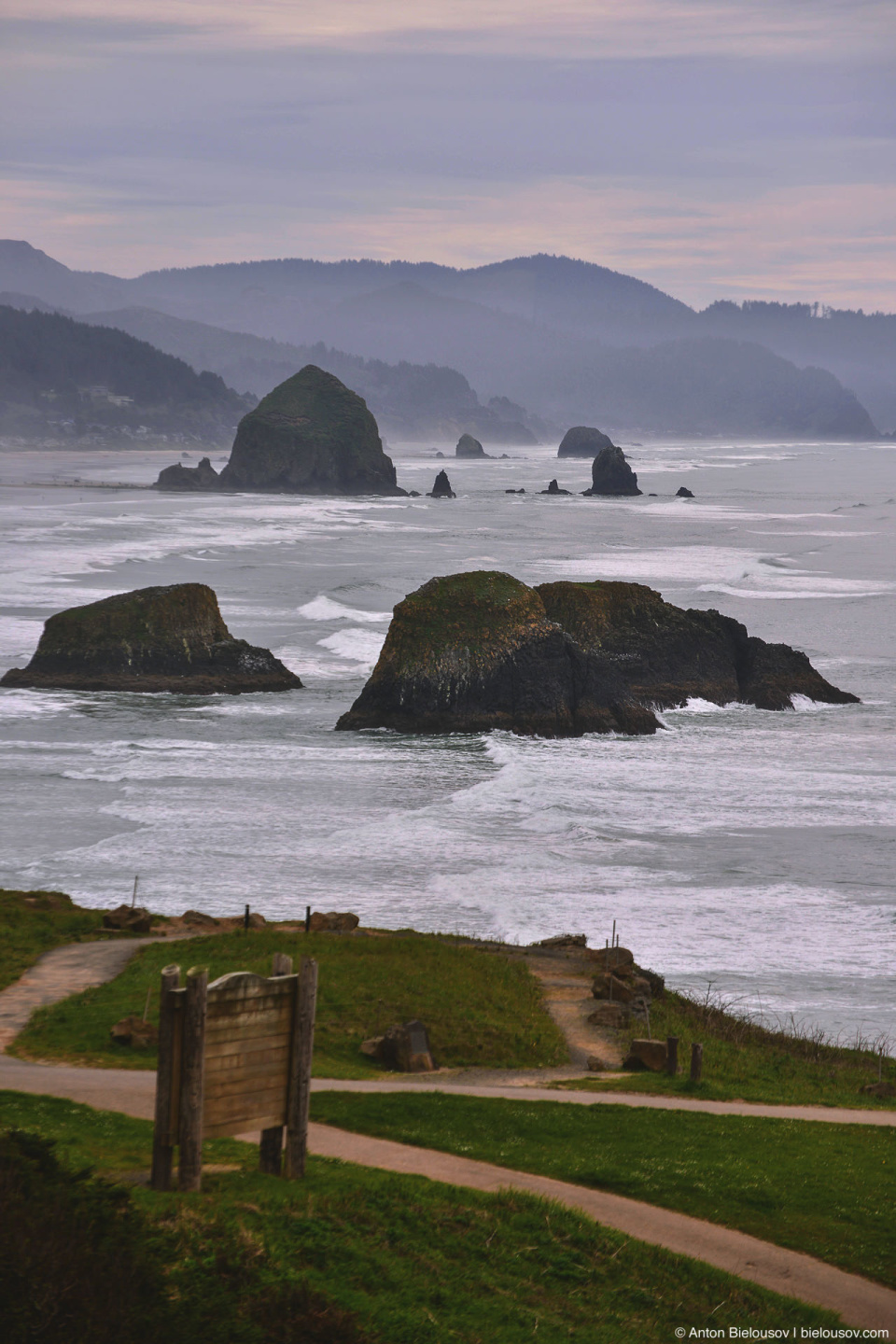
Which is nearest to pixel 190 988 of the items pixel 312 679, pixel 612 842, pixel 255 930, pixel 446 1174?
pixel 446 1174

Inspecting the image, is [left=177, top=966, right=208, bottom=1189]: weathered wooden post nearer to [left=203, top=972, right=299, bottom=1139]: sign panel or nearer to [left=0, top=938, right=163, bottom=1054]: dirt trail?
[left=203, top=972, right=299, bottom=1139]: sign panel

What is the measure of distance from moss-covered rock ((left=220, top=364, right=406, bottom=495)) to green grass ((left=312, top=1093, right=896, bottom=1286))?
5946 inches

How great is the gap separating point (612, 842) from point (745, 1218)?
18.7 m

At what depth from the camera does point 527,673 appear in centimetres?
4391

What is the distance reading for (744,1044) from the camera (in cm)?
2034

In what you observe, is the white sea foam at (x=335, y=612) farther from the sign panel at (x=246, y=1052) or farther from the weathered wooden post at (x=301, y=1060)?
the sign panel at (x=246, y=1052)

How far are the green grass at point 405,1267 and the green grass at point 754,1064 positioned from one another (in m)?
6.25

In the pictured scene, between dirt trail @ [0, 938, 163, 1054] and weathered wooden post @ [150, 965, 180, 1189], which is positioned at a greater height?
weathered wooden post @ [150, 965, 180, 1189]

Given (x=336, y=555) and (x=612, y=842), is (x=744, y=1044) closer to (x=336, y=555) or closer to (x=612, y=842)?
(x=612, y=842)

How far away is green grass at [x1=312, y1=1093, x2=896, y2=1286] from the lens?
12148mm

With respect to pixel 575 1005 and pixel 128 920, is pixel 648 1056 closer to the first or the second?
pixel 575 1005

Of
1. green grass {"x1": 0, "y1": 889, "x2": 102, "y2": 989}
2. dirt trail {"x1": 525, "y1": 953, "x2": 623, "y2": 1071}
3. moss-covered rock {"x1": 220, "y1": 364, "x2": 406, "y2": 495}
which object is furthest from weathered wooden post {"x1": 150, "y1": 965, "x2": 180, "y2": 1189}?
moss-covered rock {"x1": 220, "y1": 364, "x2": 406, "y2": 495}

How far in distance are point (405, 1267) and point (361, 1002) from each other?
9.63m

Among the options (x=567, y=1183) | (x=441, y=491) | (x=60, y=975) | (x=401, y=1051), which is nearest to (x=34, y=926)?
(x=60, y=975)
